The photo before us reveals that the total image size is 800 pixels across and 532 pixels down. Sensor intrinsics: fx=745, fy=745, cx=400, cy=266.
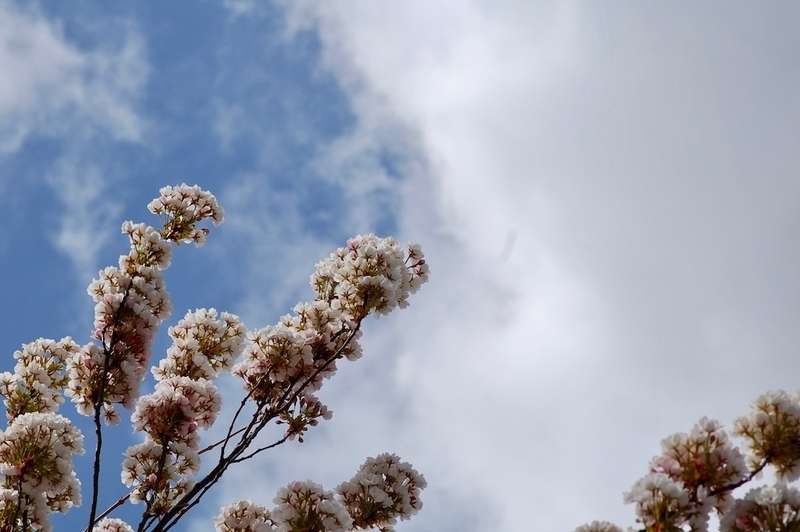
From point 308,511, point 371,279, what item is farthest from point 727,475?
point 371,279

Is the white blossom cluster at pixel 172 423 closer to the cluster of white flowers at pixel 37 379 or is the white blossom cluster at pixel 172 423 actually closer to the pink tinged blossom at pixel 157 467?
the pink tinged blossom at pixel 157 467

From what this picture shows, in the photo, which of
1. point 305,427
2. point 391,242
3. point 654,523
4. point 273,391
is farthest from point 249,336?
point 654,523

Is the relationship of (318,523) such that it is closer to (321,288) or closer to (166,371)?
(166,371)

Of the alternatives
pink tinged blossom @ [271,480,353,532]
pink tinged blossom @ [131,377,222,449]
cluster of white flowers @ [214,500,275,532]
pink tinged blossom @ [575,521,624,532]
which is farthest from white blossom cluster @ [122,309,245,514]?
pink tinged blossom @ [575,521,624,532]

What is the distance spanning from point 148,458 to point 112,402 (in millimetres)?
620

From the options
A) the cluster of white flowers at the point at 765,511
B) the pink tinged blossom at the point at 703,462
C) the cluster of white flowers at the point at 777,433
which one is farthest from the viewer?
the cluster of white flowers at the point at 777,433

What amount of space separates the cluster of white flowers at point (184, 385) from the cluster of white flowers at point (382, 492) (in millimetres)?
10

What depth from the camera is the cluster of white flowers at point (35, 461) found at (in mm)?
5387

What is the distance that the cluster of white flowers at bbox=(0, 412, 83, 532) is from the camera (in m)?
5.39

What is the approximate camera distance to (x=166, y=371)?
6391 mm

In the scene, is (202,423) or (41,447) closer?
(41,447)

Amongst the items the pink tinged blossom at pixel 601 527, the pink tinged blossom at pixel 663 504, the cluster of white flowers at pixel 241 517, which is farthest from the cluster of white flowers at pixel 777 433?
the cluster of white flowers at pixel 241 517

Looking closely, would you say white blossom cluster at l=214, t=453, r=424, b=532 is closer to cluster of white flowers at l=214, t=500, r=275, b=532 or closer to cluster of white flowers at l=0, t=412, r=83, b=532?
cluster of white flowers at l=214, t=500, r=275, b=532

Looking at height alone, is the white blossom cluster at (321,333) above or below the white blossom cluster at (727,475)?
above
